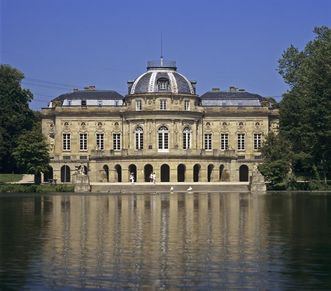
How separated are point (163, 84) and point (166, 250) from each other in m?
68.5

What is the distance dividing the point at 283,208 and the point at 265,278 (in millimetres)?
26218

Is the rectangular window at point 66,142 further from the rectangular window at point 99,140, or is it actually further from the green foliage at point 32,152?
the green foliage at point 32,152

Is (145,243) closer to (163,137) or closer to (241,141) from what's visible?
(163,137)

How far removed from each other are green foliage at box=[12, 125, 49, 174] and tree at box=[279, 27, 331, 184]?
2280 centimetres

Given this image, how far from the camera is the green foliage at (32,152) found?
84438 millimetres

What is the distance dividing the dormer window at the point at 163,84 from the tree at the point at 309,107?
12356 millimetres

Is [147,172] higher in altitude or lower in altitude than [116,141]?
A: lower

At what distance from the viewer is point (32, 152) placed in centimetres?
8488

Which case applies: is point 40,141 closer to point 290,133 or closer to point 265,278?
point 290,133

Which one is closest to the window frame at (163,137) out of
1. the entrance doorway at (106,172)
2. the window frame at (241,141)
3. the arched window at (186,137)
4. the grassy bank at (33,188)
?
the arched window at (186,137)

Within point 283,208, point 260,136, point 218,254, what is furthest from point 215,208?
point 260,136

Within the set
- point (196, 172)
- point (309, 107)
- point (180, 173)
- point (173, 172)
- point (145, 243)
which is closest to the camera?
point (145, 243)

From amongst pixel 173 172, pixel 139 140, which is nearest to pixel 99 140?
pixel 139 140

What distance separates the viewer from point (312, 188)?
7444 centimetres
